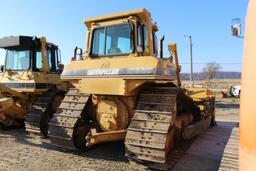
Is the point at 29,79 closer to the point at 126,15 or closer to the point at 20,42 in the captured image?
the point at 20,42

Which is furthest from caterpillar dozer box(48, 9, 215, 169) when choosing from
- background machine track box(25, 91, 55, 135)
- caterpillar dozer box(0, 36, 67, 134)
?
caterpillar dozer box(0, 36, 67, 134)

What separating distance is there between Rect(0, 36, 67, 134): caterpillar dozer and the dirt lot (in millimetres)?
967

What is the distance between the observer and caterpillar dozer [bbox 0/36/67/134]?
29.1 ft

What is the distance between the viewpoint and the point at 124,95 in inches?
238

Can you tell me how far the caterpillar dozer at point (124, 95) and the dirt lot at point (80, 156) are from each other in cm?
33

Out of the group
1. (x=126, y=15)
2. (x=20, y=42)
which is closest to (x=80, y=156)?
(x=126, y=15)

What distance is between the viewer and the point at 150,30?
21.5 ft

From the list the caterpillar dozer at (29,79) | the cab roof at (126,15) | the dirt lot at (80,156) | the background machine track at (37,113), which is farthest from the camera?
the caterpillar dozer at (29,79)

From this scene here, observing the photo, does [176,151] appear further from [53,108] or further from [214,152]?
[53,108]

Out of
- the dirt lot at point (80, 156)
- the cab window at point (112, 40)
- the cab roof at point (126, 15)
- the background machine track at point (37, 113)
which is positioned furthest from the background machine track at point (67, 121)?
the cab roof at point (126, 15)

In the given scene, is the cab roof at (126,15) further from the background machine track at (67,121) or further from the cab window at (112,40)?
the background machine track at (67,121)

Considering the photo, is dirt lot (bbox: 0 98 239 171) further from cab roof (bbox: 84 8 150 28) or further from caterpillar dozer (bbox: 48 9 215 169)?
cab roof (bbox: 84 8 150 28)

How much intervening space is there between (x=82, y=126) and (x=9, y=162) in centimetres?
157

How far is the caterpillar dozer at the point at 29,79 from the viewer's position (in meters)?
8.86
